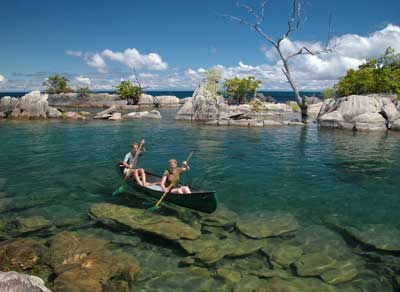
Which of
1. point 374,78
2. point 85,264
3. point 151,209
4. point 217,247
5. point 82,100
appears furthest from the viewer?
point 82,100

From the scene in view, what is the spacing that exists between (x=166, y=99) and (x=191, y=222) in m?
76.3

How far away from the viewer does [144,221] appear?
445 inches

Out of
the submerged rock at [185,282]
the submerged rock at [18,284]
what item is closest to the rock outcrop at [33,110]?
the submerged rock at [185,282]

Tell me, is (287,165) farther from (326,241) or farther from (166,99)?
(166,99)

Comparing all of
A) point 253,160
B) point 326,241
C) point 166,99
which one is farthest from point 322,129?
point 166,99

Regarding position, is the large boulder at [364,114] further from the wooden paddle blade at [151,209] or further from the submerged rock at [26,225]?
the submerged rock at [26,225]

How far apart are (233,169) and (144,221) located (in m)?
8.68

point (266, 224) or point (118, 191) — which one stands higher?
point (118, 191)

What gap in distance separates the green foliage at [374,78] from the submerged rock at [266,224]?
37114mm

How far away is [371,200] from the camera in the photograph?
13742 millimetres

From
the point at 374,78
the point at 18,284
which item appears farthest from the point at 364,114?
the point at 18,284

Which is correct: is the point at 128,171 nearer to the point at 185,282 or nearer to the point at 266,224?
the point at 266,224

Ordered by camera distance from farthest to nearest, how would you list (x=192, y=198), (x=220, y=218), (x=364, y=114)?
1. (x=364, y=114)
2. (x=220, y=218)
3. (x=192, y=198)

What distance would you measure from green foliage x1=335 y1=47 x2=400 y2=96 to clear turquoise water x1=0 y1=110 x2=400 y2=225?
43.1ft
